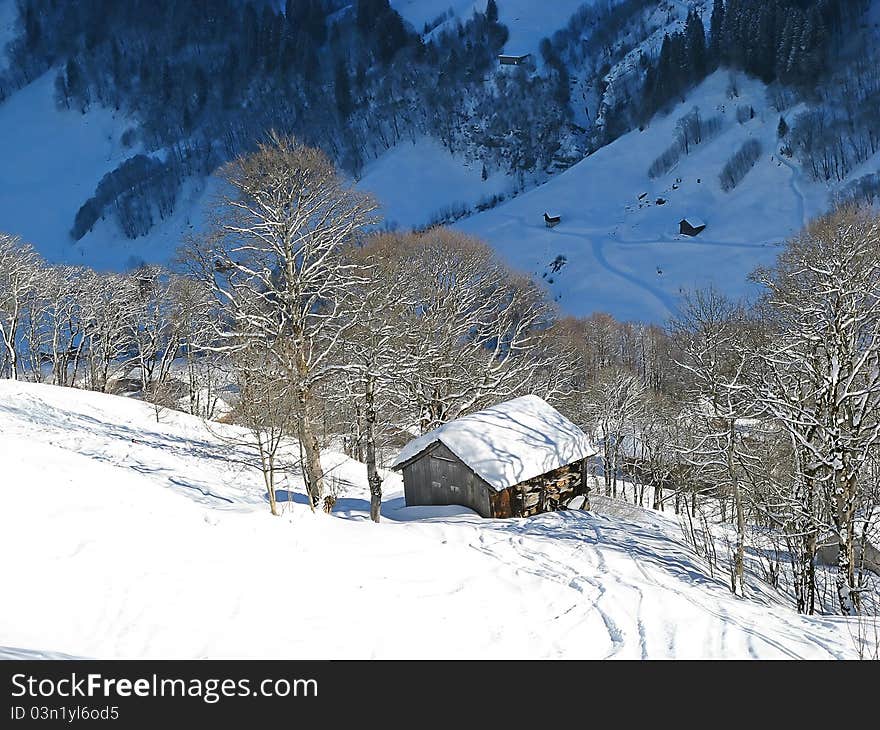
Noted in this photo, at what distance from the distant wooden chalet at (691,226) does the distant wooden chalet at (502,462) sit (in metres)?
48.0

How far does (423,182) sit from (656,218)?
125ft

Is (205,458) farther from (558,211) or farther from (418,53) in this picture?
(418,53)

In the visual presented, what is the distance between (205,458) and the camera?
64.7 ft

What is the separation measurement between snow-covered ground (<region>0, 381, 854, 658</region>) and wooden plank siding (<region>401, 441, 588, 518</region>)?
568 cm

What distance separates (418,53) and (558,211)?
5574 centimetres

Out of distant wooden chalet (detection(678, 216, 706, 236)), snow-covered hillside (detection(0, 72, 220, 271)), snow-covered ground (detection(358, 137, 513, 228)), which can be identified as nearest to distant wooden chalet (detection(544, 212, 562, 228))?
distant wooden chalet (detection(678, 216, 706, 236))

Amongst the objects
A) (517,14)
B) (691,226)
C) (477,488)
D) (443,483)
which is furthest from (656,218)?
(517,14)

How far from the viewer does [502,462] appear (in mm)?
19000

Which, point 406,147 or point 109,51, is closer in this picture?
point 406,147

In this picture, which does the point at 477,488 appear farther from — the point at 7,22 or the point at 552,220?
the point at 7,22

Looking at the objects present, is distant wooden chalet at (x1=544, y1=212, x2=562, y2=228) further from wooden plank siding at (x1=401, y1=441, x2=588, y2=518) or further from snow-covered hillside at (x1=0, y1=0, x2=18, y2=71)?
snow-covered hillside at (x1=0, y1=0, x2=18, y2=71)

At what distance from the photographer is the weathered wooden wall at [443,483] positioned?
19.2m

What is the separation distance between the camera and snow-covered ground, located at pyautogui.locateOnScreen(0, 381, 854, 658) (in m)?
6.45
